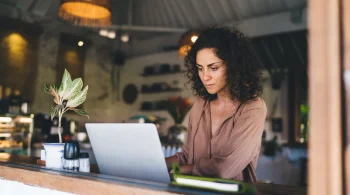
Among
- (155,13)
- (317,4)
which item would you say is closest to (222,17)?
(155,13)

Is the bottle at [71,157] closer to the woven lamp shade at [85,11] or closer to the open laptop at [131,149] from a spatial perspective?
the open laptop at [131,149]

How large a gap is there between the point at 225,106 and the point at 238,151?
0.43 m

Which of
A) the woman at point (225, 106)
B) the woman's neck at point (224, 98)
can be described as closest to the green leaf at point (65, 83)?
the woman at point (225, 106)

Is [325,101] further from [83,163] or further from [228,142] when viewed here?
[83,163]

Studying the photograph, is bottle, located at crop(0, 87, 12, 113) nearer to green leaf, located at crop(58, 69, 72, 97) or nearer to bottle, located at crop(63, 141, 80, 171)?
green leaf, located at crop(58, 69, 72, 97)

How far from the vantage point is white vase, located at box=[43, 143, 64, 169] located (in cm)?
145

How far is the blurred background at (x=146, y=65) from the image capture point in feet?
16.7

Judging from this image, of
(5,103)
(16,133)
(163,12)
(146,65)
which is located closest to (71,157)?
(16,133)

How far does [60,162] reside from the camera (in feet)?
→ 4.75

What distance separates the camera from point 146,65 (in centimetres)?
768

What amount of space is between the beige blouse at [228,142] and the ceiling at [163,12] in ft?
13.6

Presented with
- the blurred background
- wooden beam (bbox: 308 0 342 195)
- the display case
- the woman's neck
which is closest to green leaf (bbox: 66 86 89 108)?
the woman's neck

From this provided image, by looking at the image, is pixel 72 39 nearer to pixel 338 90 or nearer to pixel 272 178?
pixel 272 178

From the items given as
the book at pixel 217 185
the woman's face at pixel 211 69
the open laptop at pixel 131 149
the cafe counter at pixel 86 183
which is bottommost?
the cafe counter at pixel 86 183
